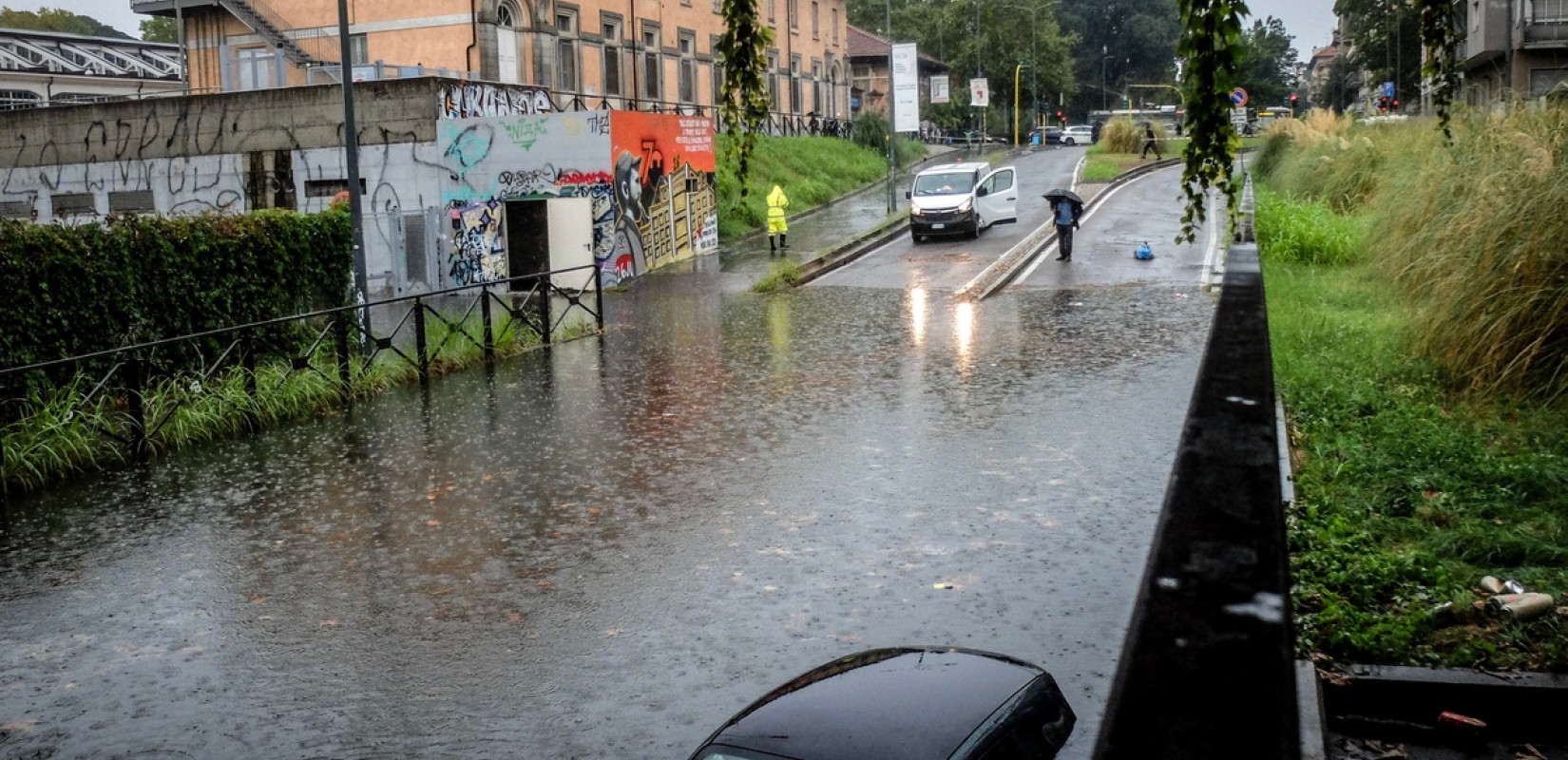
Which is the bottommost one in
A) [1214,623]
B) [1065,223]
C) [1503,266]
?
Result: [1214,623]

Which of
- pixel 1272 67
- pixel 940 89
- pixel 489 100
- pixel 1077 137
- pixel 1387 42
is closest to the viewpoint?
pixel 489 100

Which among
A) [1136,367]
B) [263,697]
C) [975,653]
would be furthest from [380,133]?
[975,653]

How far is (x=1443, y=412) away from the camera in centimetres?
1103

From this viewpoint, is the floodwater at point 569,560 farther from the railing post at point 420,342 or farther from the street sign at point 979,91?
the street sign at point 979,91

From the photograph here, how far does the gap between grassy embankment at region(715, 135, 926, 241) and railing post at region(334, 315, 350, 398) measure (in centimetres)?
1947

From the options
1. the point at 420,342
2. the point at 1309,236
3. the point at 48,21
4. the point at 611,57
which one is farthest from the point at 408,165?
the point at 48,21

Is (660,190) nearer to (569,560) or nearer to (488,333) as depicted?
(488,333)

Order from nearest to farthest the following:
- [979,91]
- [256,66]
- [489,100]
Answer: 1. [489,100]
2. [256,66]
3. [979,91]

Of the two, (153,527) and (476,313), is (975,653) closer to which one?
(153,527)

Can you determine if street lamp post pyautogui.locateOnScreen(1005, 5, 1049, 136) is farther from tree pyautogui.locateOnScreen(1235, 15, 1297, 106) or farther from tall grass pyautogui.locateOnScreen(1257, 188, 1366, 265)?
tall grass pyautogui.locateOnScreen(1257, 188, 1366, 265)

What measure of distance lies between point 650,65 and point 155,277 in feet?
103

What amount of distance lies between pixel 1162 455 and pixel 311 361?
9.64 meters

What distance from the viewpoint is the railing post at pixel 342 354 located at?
50.0ft

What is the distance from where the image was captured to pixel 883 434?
40.3 feet
